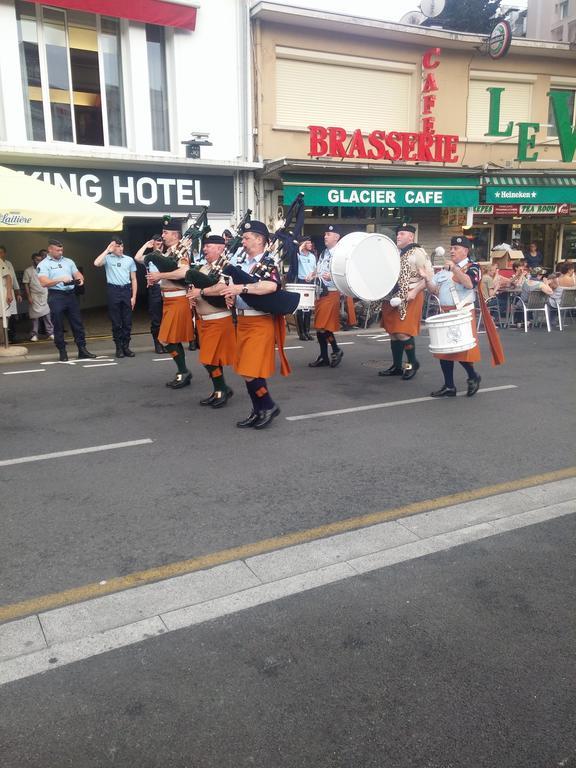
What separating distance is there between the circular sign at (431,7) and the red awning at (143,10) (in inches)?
285

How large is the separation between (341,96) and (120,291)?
28.4 feet

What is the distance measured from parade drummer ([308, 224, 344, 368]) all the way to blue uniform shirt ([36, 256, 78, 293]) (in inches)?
158

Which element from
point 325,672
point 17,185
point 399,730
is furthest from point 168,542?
point 17,185

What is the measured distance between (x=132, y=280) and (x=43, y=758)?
907 cm

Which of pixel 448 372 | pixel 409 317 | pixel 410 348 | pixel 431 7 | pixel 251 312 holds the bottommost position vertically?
pixel 448 372

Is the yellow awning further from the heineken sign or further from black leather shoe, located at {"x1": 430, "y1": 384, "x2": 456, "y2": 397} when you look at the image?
the heineken sign

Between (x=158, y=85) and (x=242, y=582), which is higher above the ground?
(x=158, y=85)

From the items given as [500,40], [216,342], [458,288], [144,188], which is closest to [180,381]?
[216,342]

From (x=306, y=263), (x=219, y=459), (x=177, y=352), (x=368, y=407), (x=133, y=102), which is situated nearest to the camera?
(x=219, y=459)

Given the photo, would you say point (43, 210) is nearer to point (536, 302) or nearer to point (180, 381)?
point (180, 381)

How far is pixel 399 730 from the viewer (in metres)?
2.37

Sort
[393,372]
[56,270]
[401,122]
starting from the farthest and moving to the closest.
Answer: [401,122], [56,270], [393,372]

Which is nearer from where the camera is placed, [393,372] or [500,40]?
[393,372]

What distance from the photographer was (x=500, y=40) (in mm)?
15945
